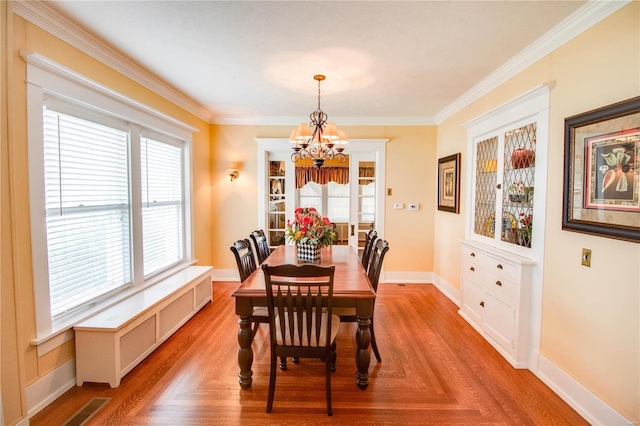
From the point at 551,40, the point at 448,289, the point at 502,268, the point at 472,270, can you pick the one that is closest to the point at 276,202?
the point at 448,289

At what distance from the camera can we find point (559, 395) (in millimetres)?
2176

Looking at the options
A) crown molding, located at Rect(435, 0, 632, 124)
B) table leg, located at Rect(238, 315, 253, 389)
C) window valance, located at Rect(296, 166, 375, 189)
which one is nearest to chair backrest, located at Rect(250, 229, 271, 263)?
table leg, located at Rect(238, 315, 253, 389)

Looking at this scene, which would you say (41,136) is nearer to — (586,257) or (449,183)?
(586,257)

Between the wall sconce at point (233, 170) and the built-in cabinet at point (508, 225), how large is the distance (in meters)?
3.39

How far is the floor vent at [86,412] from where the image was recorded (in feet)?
6.22

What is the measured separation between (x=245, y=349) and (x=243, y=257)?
31.3 inches

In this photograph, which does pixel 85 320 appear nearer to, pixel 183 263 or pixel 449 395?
pixel 183 263

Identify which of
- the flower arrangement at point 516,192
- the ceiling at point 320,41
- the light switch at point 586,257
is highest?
the ceiling at point 320,41

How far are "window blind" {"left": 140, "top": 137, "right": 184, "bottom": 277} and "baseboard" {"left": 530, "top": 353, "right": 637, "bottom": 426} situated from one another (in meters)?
3.85

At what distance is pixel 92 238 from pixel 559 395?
12.7 ft

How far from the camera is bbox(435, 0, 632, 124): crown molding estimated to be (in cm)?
190

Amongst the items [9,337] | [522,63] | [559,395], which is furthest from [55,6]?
[559,395]

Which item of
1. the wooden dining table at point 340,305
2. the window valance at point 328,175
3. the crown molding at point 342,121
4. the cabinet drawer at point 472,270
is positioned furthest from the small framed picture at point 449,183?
the wooden dining table at point 340,305

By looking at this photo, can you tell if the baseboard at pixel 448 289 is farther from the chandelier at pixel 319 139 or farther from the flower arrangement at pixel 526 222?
the chandelier at pixel 319 139
